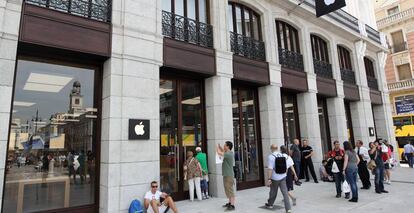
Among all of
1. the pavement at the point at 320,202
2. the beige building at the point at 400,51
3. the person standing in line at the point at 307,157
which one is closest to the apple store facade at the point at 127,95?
the pavement at the point at 320,202

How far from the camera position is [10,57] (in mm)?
6383

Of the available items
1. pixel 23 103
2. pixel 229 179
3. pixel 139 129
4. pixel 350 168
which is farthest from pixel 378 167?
pixel 23 103

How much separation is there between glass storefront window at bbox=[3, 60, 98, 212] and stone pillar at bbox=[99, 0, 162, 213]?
0.54m

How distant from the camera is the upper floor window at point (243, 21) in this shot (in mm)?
11898

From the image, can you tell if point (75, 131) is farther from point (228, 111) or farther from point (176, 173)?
point (228, 111)

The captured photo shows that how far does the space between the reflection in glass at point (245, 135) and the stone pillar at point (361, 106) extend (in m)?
9.44

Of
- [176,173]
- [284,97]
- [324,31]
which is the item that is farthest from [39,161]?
[324,31]

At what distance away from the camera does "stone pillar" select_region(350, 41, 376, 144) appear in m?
17.7

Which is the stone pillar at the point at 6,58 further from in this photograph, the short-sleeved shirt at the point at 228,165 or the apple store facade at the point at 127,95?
the short-sleeved shirt at the point at 228,165

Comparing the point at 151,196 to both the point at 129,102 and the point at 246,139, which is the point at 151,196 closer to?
the point at 129,102

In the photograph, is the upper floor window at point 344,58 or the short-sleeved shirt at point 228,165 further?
the upper floor window at point 344,58

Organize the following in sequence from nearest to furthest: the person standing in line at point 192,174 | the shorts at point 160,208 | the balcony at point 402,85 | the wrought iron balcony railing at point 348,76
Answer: the shorts at point 160,208 < the person standing in line at point 192,174 < the wrought iron balcony railing at point 348,76 < the balcony at point 402,85

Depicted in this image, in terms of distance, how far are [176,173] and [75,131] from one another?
3592 millimetres

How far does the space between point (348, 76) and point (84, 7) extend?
1615cm
